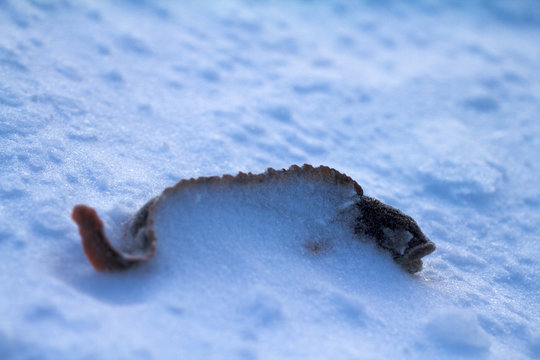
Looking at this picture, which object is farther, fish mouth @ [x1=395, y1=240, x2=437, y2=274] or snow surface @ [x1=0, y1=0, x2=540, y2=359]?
fish mouth @ [x1=395, y1=240, x2=437, y2=274]

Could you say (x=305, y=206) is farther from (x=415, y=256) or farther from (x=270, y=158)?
(x=270, y=158)

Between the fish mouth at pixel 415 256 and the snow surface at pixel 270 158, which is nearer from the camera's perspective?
the snow surface at pixel 270 158

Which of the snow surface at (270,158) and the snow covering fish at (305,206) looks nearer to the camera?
the snow surface at (270,158)

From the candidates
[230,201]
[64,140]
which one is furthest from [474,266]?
[64,140]

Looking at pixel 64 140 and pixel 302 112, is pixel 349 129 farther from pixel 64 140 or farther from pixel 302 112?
pixel 64 140

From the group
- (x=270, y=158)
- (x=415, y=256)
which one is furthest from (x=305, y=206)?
(x=270, y=158)
